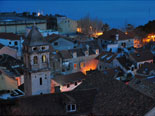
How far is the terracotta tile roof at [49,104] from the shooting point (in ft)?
50.7

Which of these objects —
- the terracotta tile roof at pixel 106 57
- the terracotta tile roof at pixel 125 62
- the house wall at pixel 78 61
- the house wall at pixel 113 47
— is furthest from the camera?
the house wall at pixel 113 47

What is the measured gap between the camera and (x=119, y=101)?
1761 centimetres

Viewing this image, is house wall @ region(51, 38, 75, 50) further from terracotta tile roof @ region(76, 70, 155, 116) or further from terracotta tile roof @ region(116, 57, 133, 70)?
terracotta tile roof @ region(76, 70, 155, 116)

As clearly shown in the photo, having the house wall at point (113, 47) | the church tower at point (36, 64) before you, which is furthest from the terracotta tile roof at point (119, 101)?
the house wall at point (113, 47)

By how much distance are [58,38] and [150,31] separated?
80.9 feet

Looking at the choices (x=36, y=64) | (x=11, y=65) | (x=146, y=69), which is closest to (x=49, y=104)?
(x=36, y=64)

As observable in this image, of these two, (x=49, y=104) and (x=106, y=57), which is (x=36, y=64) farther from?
(x=106, y=57)

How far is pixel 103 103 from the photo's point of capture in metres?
17.7

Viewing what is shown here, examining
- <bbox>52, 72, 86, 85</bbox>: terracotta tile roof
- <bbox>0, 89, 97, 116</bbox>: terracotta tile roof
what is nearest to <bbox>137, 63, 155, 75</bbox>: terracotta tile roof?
<bbox>52, 72, 86, 85</bbox>: terracotta tile roof

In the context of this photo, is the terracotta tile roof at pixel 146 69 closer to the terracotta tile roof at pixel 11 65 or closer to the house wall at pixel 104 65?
the house wall at pixel 104 65

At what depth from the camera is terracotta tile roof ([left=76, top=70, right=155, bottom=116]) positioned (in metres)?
16.8

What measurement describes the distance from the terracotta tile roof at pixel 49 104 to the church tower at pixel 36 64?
7.60 metres

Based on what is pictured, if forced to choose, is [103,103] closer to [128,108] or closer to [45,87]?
[128,108]

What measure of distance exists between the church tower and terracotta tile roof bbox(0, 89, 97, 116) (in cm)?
760
